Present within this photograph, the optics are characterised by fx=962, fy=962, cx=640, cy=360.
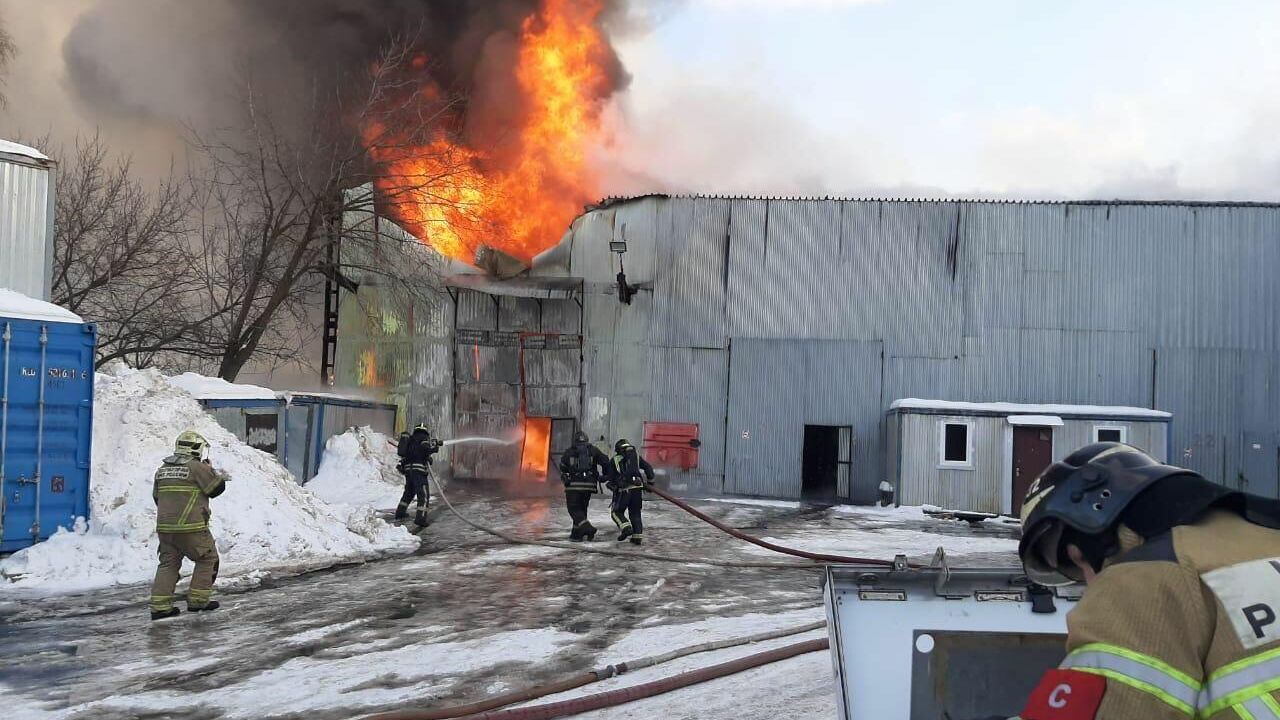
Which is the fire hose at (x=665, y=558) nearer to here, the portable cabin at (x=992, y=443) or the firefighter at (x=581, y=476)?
the firefighter at (x=581, y=476)

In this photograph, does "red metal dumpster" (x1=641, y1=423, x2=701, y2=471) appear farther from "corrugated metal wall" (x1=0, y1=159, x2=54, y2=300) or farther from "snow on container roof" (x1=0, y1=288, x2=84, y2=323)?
"snow on container roof" (x1=0, y1=288, x2=84, y2=323)

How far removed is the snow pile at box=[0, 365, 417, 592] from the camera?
11.5 m

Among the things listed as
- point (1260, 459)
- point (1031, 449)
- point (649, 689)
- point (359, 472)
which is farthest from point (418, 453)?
point (1260, 459)

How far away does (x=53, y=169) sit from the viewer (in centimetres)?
1581

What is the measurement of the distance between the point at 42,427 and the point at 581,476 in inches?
286

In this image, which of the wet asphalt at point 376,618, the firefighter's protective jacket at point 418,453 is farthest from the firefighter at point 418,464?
the wet asphalt at point 376,618

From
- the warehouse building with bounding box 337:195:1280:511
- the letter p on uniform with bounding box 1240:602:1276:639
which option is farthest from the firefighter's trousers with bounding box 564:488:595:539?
the letter p on uniform with bounding box 1240:602:1276:639

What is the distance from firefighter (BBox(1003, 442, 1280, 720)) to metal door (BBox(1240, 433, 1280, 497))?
27371mm

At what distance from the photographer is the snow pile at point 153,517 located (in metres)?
11.5

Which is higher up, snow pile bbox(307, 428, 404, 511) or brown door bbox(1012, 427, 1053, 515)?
brown door bbox(1012, 427, 1053, 515)

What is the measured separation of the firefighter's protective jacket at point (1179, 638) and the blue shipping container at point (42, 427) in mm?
13008

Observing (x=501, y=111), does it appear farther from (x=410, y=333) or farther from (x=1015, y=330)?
(x=1015, y=330)

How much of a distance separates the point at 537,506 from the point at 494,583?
9.91 m

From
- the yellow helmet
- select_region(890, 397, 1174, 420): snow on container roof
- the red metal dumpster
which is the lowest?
the red metal dumpster
